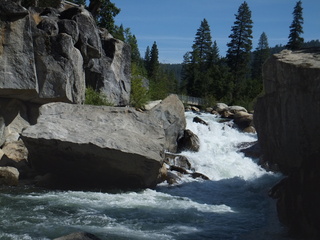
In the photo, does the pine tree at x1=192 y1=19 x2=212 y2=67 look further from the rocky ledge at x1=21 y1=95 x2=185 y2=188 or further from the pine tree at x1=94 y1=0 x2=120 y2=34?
the rocky ledge at x1=21 y1=95 x2=185 y2=188

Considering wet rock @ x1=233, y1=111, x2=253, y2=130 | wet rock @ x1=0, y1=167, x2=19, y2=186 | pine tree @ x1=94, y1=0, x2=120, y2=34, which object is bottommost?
wet rock @ x1=0, y1=167, x2=19, y2=186

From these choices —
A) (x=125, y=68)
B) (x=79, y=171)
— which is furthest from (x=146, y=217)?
(x=125, y=68)

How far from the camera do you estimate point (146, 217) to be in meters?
9.02

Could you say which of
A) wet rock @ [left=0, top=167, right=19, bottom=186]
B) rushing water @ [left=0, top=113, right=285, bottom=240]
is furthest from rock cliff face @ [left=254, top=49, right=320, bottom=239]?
wet rock @ [left=0, top=167, right=19, bottom=186]

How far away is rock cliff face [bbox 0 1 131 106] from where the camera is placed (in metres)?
13.6

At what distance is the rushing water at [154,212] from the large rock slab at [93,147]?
774 millimetres

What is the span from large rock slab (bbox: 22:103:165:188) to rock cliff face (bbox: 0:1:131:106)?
224cm

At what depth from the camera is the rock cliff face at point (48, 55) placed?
44.8 ft

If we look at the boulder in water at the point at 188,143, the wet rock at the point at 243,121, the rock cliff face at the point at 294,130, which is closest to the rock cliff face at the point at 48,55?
the boulder in water at the point at 188,143

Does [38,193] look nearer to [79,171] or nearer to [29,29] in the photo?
[79,171]

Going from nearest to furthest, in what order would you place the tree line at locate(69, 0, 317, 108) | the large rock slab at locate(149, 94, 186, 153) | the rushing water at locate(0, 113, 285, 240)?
the rushing water at locate(0, 113, 285, 240)
the large rock slab at locate(149, 94, 186, 153)
the tree line at locate(69, 0, 317, 108)

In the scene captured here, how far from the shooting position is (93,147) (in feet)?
35.5

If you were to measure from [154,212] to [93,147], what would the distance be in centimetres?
254

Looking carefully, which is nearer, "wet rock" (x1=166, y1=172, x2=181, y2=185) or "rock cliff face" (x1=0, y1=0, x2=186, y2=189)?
"rock cliff face" (x1=0, y1=0, x2=186, y2=189)
